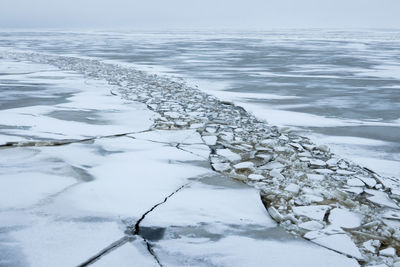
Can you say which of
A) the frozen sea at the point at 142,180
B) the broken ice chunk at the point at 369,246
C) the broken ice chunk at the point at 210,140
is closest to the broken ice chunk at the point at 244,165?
the frozen sea at the point at 142,180

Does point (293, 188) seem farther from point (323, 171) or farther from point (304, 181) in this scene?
point (323, 171)

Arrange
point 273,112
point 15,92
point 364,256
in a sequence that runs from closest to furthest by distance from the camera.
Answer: point 364,256 → point 273,112 → point 15,92

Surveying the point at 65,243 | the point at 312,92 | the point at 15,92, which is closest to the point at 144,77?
the point at 15,92

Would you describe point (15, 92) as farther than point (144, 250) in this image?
Yes

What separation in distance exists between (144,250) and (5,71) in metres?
8.85

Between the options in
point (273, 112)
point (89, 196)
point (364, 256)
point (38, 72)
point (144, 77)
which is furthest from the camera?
point (38, 72)

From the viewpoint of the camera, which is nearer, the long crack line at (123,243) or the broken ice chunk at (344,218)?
the long crack line at (123,243)

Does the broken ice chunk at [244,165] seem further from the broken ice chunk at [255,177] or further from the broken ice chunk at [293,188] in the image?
the broken ice chunk at [293,188]

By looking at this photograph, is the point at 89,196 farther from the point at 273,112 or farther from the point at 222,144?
the point at 273,112

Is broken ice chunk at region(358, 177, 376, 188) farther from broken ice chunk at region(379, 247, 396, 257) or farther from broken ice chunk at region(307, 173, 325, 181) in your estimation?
broken ice chunk at region(379, 247, 396, 257)

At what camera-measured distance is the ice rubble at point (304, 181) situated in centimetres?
208

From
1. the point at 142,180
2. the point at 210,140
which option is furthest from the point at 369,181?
the point at 142,180

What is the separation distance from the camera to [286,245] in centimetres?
198

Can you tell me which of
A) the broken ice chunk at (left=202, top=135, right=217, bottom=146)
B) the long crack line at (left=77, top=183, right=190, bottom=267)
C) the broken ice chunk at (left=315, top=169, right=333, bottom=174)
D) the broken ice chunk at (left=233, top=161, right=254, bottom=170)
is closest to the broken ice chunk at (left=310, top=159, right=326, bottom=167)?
the broken ice chunk at (left=315, top=169, right=333, bottom=174)
